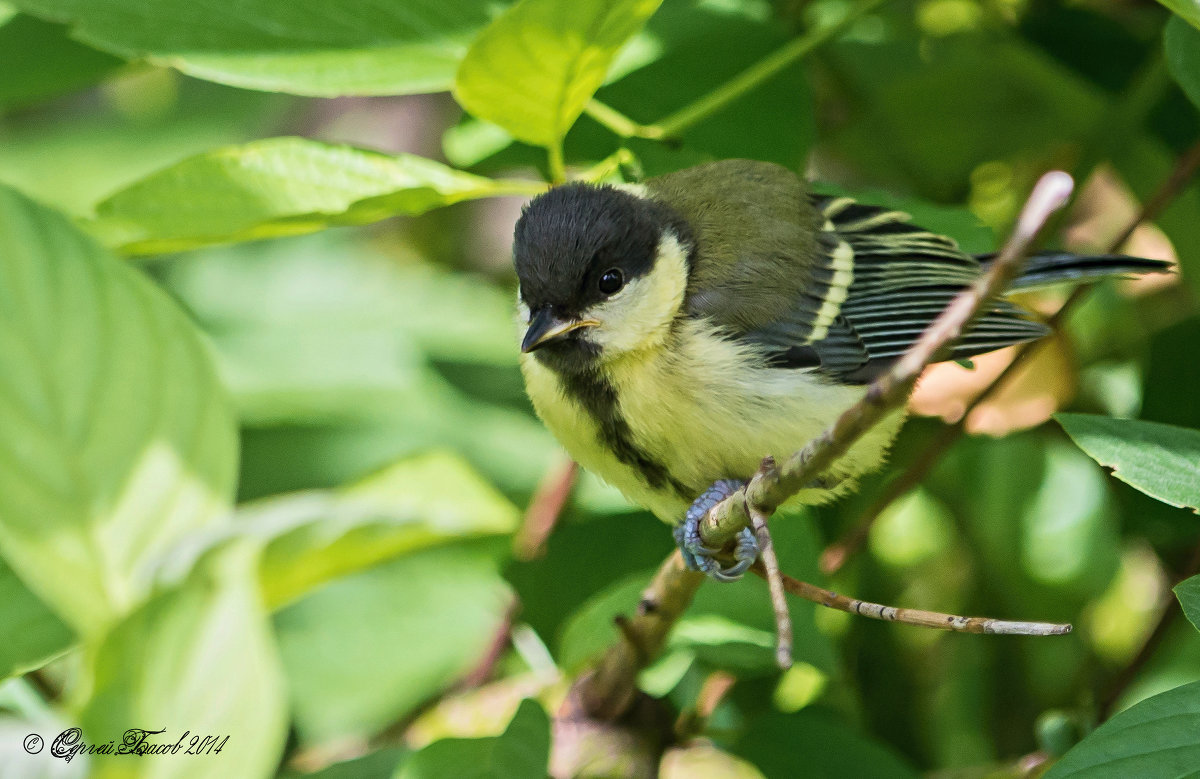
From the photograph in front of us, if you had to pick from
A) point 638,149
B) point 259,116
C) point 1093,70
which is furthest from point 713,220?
point 259,116

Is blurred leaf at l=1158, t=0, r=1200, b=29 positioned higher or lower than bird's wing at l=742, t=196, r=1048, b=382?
higher

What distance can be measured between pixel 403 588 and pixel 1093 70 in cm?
129

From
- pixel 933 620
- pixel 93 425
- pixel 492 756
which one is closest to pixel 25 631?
pixel 93 425

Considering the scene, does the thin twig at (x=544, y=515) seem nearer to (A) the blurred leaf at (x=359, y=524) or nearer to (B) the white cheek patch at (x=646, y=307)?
(B) the white cheek patch at (x=646, y=307)

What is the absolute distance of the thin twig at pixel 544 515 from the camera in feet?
4.94

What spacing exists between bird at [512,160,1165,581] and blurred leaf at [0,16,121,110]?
1.84 feet

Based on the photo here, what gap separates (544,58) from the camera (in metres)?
0.89

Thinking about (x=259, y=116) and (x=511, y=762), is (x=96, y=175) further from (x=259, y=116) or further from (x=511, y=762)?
(x=511, y=762)

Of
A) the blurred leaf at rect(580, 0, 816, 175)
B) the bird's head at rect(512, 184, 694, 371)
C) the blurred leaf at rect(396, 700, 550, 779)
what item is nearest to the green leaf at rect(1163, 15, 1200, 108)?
the blurred leaf at rect(580, 0, 816, 175)

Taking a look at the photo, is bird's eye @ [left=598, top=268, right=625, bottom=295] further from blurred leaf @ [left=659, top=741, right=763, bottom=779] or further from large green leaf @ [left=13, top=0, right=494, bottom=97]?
blurred leaf @ [left=659, top=741, right=763, bottom=779]

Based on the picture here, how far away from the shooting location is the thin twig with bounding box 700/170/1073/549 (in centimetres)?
43

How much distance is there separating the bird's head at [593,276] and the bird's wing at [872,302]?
0.42ft

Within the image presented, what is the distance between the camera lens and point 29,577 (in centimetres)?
72

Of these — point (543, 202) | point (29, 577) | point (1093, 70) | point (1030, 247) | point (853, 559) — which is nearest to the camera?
point (1030, 247)
